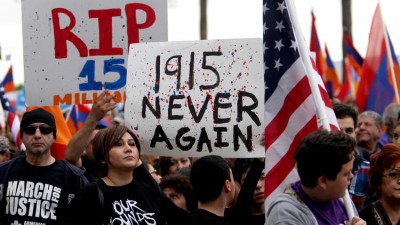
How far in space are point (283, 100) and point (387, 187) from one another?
2.99 feet

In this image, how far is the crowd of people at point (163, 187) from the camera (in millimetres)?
4441

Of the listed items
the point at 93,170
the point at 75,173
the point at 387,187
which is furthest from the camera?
the point at 93,170

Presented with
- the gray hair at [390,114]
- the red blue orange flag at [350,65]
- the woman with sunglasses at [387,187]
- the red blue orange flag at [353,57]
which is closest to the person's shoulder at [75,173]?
the woman with sunglasses at [387,187]

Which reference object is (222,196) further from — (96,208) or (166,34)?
(166,34)

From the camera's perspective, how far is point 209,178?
220 inches

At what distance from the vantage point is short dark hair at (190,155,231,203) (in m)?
5.56

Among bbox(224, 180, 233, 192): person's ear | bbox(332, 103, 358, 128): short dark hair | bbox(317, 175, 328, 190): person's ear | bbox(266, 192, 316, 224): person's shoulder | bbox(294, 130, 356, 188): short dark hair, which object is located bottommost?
bbox(224, 180, 233, 192): person's ear

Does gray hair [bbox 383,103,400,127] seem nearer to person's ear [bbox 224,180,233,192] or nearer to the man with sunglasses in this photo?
person's ear [bbox 224,180,233,192]

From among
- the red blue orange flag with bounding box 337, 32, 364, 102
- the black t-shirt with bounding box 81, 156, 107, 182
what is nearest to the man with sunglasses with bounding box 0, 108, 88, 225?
the black t-shirt with bounding box 81, 156, 107, 182

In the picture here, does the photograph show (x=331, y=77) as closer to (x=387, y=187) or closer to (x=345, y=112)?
(x=345, y=112)

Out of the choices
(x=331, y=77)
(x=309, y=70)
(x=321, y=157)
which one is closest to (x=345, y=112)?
(x=309, y=70)

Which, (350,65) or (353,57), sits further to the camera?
(350,65)

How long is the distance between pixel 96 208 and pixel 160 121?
1.38m

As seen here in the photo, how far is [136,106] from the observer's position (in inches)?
261
